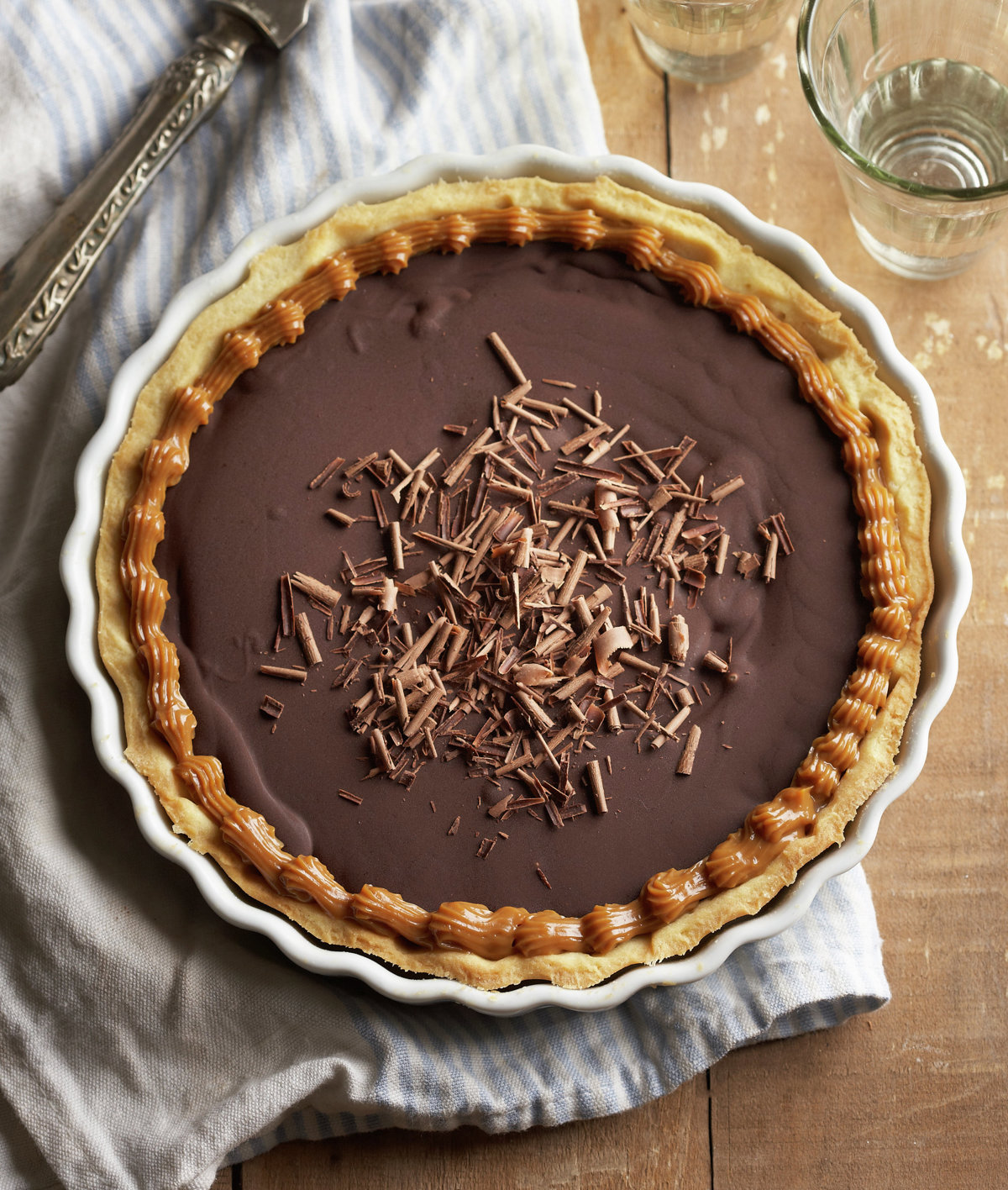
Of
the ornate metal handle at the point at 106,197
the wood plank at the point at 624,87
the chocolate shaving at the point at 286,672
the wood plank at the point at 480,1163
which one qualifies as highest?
the wood plank at the point at 624,87

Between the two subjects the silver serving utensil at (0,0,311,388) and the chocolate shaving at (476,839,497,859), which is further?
the silver serving utensil at (0,0,311,388)

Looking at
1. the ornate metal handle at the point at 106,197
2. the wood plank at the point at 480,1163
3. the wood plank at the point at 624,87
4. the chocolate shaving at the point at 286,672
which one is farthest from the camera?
the wood plank at the point at 624,87

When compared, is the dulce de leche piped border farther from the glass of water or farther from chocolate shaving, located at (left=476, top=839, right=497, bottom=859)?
the glass of water

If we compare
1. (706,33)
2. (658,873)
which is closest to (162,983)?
(658,873)

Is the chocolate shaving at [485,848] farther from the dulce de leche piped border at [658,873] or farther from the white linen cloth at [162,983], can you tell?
the white linen cloth at [162,983]

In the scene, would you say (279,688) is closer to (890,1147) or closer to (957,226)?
(890,1147)

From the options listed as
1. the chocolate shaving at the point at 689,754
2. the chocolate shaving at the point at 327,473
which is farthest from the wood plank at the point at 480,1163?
the chocolate shaving at the point at 327,473

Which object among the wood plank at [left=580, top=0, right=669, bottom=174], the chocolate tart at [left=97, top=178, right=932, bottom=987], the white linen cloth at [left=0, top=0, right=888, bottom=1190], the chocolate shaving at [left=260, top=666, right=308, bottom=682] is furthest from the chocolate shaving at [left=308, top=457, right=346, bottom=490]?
the wood plank at [left=580, top=0, right=669, bottom=174]
